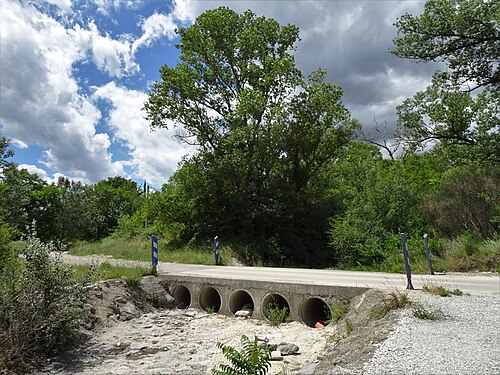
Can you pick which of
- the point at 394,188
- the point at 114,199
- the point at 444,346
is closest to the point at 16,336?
the point at 444,346

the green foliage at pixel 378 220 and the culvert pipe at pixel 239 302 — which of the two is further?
the green foliage at pixel 378 220

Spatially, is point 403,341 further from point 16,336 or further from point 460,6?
point 460,6

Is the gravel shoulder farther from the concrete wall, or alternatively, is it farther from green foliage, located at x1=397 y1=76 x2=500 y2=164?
green foliage, located at x1=397 y1=76 x2=500 y2=164

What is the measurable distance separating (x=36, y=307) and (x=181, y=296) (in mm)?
5893

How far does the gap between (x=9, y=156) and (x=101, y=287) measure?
2037 centimetres

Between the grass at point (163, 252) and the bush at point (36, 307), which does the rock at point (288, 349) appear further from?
the grass at point (163, 252)

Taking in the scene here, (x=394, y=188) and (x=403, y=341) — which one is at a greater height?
(x=394, y=188)

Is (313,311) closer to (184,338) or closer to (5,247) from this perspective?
(184,338)

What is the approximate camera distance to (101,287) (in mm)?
10922

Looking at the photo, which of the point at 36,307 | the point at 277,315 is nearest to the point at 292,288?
the point at 277,315

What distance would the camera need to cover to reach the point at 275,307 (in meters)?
10.3

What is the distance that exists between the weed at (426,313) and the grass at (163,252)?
12.4 meters

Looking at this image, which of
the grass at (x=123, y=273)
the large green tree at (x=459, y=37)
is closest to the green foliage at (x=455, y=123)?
the large green tree at (x=459, y=37)

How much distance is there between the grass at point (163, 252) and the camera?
18.7m
